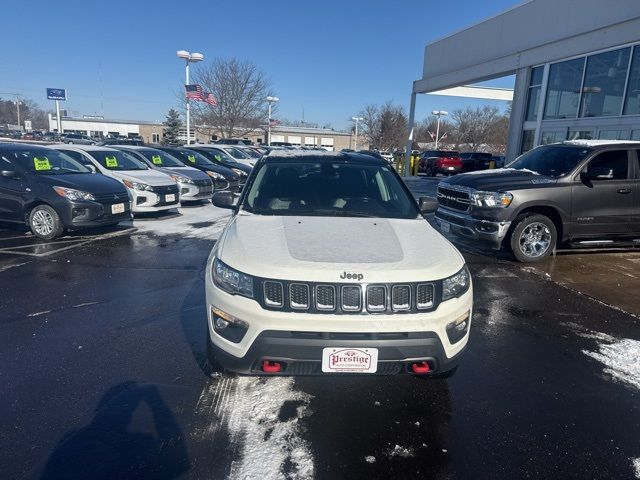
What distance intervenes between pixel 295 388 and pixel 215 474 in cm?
99

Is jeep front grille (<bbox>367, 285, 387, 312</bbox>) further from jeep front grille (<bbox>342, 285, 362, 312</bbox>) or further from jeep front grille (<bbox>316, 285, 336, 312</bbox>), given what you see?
jeep front grille (<bbox>316, 285, 336, 312</bbox>)

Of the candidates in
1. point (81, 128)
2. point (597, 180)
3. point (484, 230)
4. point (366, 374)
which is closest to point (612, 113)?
point (597, 180)

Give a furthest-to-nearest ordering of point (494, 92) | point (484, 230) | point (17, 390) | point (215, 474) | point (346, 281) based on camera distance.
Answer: point (494, 92) → point (484, 230) → point (17, 390) → point (346, 281) → point (215, 474)

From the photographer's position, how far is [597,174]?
6930 millimetres

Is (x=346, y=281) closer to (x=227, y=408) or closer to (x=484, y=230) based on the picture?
(x=227, y=408)

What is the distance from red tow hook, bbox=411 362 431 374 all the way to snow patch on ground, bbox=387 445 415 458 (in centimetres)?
47

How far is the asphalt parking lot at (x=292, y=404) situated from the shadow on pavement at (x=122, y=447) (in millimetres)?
11

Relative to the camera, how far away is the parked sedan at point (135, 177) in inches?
390

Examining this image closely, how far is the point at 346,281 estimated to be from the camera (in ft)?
8.57

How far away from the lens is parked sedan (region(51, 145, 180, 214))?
32.5 ft

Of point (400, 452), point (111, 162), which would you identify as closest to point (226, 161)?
point (111, 162)

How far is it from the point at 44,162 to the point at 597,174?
10.1 meters

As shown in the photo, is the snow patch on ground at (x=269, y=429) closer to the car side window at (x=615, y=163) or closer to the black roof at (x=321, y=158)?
the black roof at (x=321, y=158)

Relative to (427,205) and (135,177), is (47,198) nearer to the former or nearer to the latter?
(135,177)
